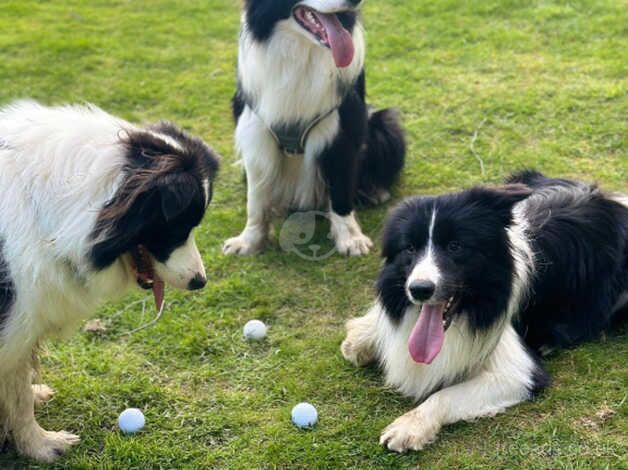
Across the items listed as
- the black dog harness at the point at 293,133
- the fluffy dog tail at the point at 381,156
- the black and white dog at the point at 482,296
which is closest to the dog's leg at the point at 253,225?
the black dog harness at the point at 293,133

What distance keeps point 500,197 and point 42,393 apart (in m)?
2.47

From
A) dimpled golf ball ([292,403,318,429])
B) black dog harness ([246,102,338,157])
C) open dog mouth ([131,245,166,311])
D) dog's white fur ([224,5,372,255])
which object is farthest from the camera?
black dog harness ([246,102,338,157])

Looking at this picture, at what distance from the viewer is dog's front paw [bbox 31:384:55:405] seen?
364 centimetres

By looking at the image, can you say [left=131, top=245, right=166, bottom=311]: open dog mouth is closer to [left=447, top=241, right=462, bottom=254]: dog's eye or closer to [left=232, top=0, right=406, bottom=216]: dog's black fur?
[left=447, top=241, right=462, bottom=254]: dog's eye

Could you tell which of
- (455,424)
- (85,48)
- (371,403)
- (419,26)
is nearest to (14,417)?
(371,403)

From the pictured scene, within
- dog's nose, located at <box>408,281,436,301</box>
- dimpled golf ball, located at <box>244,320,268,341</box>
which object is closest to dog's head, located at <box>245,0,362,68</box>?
dimpled golf ball, located at <box>244,320,268,341</box>

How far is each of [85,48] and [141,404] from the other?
6.48 metres

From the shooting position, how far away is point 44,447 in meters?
3.30

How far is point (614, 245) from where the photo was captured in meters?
3.94

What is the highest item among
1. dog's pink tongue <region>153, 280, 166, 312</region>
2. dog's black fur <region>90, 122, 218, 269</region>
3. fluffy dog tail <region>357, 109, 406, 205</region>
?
dog's black fur <region>90, 122, 218, 269</region>

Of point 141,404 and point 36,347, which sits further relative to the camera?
point 141,404

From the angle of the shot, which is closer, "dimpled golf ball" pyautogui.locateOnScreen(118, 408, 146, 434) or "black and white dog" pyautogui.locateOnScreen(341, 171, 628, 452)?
"black and white dog" pyautogui.locateOnScreen(341, 171, 628, 452)

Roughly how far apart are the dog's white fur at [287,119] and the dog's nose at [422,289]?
180 centimetres

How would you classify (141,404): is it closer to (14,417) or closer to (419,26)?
(14,417)
